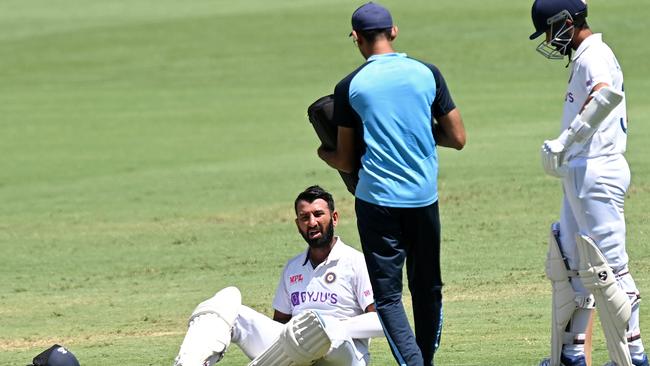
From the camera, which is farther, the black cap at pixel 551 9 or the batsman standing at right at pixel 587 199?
the black cap at pixel 551 9

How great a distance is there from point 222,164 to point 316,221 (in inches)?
577

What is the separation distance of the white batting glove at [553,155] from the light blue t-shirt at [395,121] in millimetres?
597

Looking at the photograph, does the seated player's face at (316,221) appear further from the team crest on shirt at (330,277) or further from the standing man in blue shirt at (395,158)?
the standing man in blue shirt at (395,158)

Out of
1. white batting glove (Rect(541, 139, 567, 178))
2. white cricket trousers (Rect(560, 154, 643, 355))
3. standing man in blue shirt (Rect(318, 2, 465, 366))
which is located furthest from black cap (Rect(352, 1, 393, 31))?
white cricket trousers (Rect(560, 154, 643, 355))

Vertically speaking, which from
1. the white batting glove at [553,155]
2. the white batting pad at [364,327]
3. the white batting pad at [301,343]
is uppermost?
the white batting glove at [553,155]

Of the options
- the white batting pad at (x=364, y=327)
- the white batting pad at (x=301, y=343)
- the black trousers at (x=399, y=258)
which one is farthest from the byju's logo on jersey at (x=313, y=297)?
the white batting pad at (x=301, y=343)

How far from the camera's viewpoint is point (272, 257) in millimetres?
15117

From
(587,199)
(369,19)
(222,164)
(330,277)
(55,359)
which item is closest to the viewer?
(55,359)

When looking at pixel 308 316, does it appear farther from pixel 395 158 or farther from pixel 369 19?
pixel 369 19

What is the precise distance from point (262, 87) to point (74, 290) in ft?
66.7

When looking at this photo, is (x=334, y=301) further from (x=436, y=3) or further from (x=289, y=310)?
(x=436, y=3)

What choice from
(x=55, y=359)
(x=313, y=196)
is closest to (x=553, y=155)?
(x=313, y=196)

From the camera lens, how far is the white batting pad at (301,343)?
24.8 ft

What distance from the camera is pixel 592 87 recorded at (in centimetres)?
791
